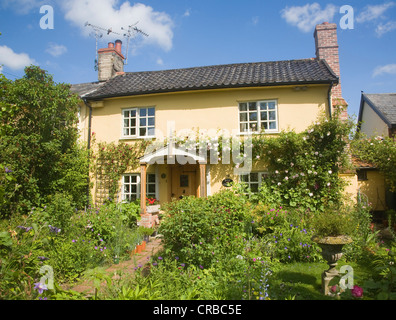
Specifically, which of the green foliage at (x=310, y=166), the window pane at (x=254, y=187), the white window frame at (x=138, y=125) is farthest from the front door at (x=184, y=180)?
the green foliage at (x=310, y=166)

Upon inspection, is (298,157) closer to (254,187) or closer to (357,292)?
(254,187)

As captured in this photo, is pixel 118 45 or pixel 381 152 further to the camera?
pixel 118 45

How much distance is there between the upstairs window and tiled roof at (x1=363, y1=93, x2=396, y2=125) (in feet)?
40.1

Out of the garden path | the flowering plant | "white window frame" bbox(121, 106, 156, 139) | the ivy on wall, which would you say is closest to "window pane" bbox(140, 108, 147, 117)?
"white window frame" bbox(121, 106, 156, 139)

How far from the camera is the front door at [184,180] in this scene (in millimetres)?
10914

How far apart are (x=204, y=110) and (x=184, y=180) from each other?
10.7ft

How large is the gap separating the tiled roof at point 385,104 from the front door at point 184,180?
10.7m

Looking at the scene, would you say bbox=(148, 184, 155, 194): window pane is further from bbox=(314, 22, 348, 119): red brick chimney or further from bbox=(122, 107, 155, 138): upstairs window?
bbox=(314, 22, 348, 119): red brick chimney

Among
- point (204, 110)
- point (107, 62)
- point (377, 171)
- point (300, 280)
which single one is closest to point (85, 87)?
point (107, 62)

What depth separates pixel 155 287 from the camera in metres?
3.87

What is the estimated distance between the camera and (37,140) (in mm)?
8445

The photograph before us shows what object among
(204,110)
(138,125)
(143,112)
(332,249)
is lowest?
(332,249)

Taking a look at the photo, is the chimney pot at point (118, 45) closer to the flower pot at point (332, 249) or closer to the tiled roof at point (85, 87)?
the tiled roof at point (85, 87)
